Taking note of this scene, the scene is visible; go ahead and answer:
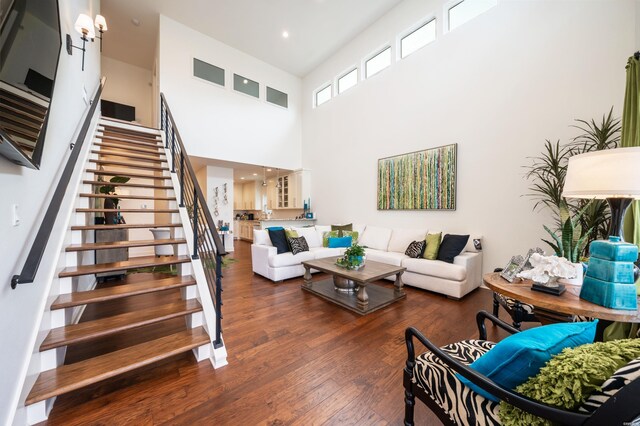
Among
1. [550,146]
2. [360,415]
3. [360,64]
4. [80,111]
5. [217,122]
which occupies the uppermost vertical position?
[360,64]

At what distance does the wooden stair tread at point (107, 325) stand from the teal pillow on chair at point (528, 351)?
2.12 m

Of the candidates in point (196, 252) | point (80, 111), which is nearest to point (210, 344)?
point (196, 252)

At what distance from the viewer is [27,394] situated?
133cm

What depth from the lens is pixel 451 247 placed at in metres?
3.52

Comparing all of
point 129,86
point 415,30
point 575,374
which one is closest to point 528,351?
point 575,374

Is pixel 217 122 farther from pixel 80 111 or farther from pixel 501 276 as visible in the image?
pixel 501 276

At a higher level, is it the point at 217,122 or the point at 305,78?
the point at 305,78

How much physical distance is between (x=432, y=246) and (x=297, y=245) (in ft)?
7.40

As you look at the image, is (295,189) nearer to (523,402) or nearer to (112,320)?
(112,320)

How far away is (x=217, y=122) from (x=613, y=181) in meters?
6.50

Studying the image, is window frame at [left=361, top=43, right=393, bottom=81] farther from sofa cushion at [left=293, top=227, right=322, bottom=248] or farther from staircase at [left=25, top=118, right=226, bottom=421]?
staircase at [left=25, top=118, right=226, bottom=421]

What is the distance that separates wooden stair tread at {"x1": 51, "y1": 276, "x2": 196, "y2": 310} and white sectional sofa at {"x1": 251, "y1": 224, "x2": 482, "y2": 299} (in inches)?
72.1

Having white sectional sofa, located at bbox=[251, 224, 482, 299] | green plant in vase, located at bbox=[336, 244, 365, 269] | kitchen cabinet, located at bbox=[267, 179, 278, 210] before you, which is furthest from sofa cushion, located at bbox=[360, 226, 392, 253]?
kitchen cabinet, located at bbox=[267, 179, 278, 210]

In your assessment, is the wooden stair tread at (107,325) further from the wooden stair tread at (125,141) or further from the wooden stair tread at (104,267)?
the wooden stair tread at (125,141)
